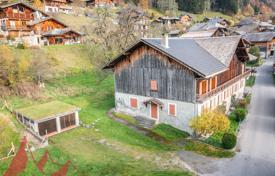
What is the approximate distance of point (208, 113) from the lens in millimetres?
24281

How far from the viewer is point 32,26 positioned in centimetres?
5697

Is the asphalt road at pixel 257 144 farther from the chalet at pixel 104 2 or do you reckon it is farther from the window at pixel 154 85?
the chalet at pixel 104 2

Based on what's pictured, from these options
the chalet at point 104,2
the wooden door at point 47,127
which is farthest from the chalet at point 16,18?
the chalet at point 104,2

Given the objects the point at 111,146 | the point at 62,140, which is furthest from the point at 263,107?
the point at 62,140

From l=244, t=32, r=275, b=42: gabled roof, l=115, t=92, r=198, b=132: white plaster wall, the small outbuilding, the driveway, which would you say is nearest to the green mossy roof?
the small outbuilding

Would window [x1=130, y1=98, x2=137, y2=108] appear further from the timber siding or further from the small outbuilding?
the small outbuilding

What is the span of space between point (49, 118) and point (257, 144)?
20010 millimetres

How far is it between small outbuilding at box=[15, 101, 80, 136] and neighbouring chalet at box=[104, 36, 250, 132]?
22.8 ft

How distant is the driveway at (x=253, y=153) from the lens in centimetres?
1988

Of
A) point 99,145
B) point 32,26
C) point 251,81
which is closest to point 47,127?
point 99,145

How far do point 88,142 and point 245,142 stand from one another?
48.9 feet

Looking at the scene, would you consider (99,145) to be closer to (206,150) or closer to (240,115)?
(206,150)

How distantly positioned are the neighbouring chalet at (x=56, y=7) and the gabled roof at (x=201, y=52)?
61.6 metres

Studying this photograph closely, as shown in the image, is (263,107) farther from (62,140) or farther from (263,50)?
(263,50)
